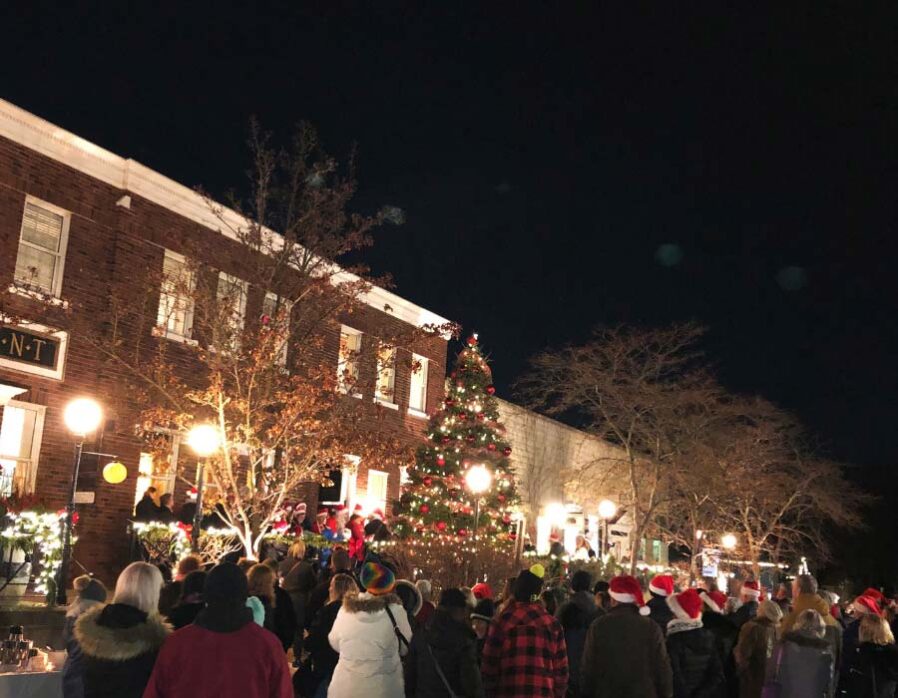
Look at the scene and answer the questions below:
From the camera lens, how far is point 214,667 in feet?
15.5

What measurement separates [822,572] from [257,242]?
162 ft

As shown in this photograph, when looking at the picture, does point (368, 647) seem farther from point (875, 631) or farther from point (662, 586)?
point (875, 631)

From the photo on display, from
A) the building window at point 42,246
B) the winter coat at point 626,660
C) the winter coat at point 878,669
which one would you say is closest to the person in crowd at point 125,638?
the winter coat at point 626,660

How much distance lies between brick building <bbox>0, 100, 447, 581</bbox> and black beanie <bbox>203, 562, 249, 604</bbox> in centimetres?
1261

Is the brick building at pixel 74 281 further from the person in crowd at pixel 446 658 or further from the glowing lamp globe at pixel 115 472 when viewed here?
the person in crowd at pixel 446 658

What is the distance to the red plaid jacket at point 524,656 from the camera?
7.36 meters

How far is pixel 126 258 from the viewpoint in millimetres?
19312

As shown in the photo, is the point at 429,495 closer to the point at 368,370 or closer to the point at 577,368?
the point at 368,370

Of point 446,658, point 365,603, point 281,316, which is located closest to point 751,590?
point 446,658

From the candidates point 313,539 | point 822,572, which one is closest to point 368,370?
point 313,539

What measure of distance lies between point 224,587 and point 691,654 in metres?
5.15

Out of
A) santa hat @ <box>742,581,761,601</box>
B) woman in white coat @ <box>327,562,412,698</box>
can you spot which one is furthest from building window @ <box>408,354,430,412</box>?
woman in white coat @ <box>327,562,412,698</box>

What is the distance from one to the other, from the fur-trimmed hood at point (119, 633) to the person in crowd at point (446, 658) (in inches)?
95.4

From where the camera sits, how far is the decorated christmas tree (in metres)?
26.5
